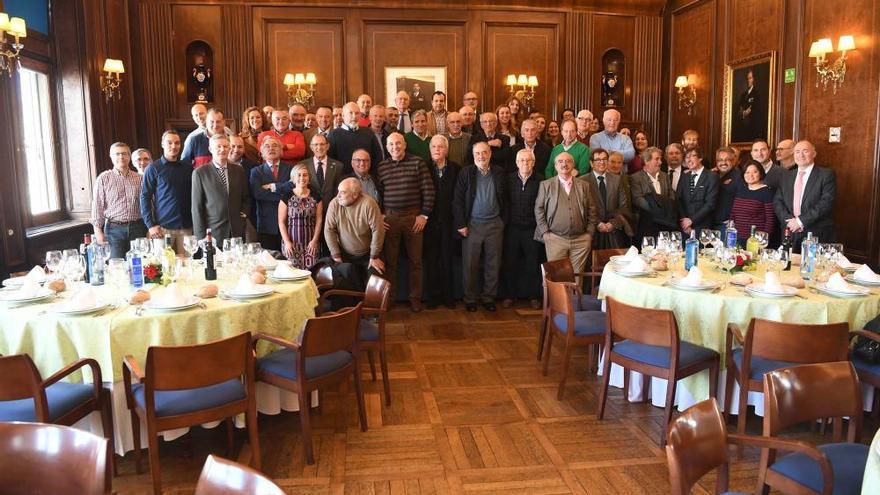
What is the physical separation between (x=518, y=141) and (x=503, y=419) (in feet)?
14.0

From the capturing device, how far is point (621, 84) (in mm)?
10781

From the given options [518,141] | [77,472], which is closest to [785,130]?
[518,141]

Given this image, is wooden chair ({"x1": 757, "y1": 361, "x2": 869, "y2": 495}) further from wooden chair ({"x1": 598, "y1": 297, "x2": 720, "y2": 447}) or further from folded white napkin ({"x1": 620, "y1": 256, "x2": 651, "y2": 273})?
folded white napkin ({"x1": 620, "y1": 256, "x2": 651, "y2": 273})

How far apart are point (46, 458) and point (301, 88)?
880 cm

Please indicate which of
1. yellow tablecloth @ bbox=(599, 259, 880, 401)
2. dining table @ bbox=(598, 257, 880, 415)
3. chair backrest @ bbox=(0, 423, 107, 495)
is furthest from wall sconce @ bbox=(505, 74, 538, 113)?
chair backrest @ bbox=(0, 423, 107, 495)

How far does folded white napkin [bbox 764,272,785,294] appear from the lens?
3627 millimetres

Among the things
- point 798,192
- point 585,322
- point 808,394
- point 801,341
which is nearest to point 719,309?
point 801,341

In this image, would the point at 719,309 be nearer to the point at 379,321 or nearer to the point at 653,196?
the point at 379,321

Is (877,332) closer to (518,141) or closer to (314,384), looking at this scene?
(314,384)

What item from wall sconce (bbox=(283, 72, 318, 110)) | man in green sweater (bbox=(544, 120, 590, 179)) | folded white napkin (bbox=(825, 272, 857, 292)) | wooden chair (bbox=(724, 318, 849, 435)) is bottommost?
wooden chair (bbox=(724, 318, 849, 435))

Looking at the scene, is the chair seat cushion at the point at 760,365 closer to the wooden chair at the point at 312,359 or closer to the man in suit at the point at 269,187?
the wooden chair at the point at 312,359

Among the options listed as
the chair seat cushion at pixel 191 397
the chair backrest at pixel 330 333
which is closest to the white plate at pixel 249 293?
the chair backrest at pixel 330 333

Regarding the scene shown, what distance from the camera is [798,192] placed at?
6.17m

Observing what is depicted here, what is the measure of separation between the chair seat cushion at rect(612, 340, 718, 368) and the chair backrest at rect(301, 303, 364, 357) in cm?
157
